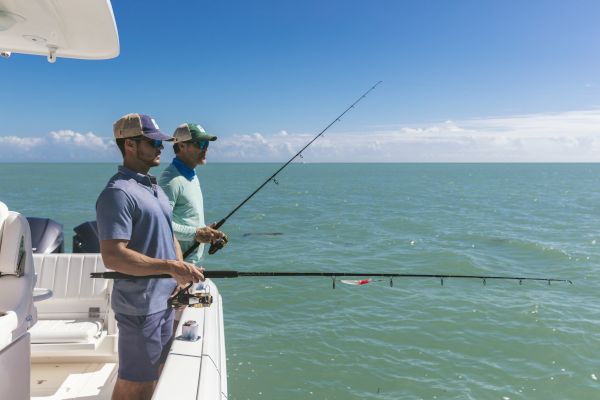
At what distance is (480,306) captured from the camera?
377 inches

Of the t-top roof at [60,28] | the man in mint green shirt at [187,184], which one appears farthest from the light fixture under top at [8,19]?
the man in mint green shirt at [187,184]

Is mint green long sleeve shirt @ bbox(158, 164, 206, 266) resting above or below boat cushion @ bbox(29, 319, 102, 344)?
above

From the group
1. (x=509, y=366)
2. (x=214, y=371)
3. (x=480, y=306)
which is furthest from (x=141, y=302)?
(x=480, y=306)

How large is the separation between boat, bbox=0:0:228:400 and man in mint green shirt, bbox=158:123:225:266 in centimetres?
48

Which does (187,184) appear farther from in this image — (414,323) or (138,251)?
(414,323)

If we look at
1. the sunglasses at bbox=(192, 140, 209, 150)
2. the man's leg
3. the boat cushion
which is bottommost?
the boat cushion

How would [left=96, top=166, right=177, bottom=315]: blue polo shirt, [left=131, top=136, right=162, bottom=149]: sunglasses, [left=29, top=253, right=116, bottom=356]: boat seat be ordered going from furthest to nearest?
[left=29, top=253, right=116, bottom=356]: boat seat → [left=131, top=136, right=162, bottom=149]: sunglasses → [left=96, top=166, right=177, bottom=315]: blue polo shirt

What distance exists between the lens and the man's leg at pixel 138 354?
2312 mm

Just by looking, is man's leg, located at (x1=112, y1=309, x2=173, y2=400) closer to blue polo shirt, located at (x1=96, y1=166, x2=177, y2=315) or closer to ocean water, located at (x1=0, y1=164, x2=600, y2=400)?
blue polo shirt, located at (x1=96, y1=166, x2=177, y2=315)

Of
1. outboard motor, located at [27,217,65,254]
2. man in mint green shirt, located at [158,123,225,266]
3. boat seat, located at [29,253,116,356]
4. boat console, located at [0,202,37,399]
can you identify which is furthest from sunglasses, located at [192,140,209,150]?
outboard motor, located at [27,217,65,254]

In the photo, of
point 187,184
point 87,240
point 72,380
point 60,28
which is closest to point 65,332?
point 72,380

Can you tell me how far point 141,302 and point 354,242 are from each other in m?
16.2

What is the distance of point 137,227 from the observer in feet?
7.36

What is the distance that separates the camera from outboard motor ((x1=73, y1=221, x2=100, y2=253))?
21.1 ft
